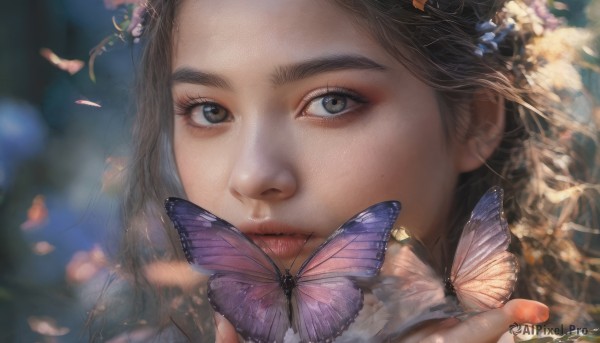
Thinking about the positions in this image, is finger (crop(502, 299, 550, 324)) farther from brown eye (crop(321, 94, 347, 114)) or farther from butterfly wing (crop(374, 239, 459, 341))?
brown eye (crop(321, 94, 347, 114))

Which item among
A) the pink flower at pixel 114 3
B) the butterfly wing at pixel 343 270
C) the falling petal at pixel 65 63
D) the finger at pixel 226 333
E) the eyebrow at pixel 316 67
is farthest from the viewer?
the falling petal at pixel 65 63

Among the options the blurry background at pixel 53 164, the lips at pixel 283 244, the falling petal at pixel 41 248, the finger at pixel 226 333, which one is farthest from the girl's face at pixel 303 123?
the falling petal at pixel 41 248

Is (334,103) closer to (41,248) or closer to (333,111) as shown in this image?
(333,111)

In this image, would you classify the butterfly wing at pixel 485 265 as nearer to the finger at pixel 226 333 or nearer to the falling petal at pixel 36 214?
the finger at pixel 226 333

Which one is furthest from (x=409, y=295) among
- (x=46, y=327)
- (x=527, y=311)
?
(x=46, y=327)

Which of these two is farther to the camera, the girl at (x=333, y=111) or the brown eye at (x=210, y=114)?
the brown eye at (x=210, y=114)

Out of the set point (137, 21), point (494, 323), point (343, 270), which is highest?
point (137, 21)

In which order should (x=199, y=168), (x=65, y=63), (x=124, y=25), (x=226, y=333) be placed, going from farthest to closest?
(x=65, y=63) → (x=124, y=25) → (x=199, y=168) → (x=226, y=333)

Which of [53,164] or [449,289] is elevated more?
[53,164]
